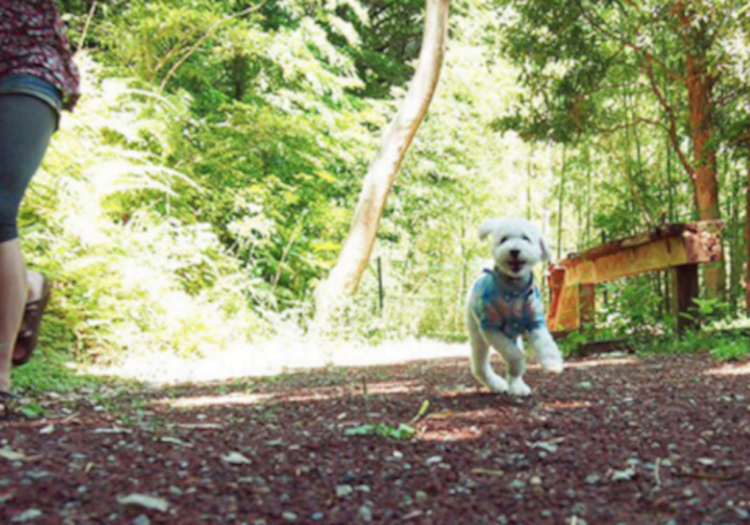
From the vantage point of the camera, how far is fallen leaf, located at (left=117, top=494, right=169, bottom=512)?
5.26 feet

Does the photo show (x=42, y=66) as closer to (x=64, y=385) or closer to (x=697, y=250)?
(x=64, y=385)

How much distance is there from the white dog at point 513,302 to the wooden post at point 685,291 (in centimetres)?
309

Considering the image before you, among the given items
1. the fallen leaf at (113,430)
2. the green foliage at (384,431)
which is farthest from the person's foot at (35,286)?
the green foliage at (384,431)

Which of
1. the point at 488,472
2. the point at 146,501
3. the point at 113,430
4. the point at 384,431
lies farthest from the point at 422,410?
the point at 146,501

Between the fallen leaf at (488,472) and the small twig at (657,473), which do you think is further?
the fallen leaf at (488,472)

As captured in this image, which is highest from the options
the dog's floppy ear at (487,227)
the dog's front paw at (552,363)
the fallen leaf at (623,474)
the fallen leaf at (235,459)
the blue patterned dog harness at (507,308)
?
the dog's floppy ear at (487,227)

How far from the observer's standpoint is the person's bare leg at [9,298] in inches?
101

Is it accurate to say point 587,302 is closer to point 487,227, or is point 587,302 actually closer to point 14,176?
point 487,227

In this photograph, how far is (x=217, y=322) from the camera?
6992 mm

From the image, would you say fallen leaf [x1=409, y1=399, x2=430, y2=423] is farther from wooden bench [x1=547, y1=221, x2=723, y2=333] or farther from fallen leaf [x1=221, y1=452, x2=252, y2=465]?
wooden bench [x1=547, y1=221, x2=723, y2=333]

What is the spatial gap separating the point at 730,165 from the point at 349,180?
22.6ft

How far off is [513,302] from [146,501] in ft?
7.09

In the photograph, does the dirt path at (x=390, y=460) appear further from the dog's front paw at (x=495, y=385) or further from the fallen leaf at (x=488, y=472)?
the dog's front paw at (x=495, y=385)

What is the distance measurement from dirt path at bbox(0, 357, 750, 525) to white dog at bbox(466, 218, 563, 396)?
0.73ft
